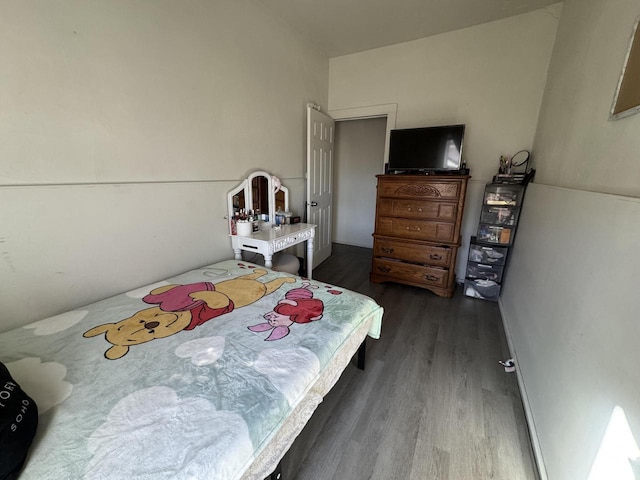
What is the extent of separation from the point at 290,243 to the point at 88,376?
160 cm

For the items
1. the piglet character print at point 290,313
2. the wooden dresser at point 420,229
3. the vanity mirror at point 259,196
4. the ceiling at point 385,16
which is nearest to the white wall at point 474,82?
the ceiling at point 385,16

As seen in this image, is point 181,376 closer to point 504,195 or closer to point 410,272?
point 410,272

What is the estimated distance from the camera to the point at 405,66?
9.67 ft

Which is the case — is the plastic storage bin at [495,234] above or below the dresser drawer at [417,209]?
below

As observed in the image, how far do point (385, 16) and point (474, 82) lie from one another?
1.13 m

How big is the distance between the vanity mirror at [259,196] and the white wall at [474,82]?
1685 mm

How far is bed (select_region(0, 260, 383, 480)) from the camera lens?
65 cm

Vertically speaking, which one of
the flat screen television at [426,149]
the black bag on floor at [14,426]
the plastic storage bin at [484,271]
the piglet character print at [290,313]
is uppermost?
the flat screen television at [426,149]

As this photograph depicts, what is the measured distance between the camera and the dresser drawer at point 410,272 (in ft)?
8.89

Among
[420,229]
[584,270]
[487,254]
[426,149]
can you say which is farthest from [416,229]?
[584,270]

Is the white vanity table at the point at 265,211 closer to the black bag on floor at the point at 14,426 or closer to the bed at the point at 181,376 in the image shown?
the bed at the point at 181,376

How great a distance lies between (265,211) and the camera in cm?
254

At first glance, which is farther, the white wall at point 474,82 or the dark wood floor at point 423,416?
the white wall at point 474,82

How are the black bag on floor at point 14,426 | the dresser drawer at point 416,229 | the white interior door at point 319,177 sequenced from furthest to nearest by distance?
the white interior door at point 319,177 < the dresser drawer at point 416,229 < the black bag on floor at point 14,426
